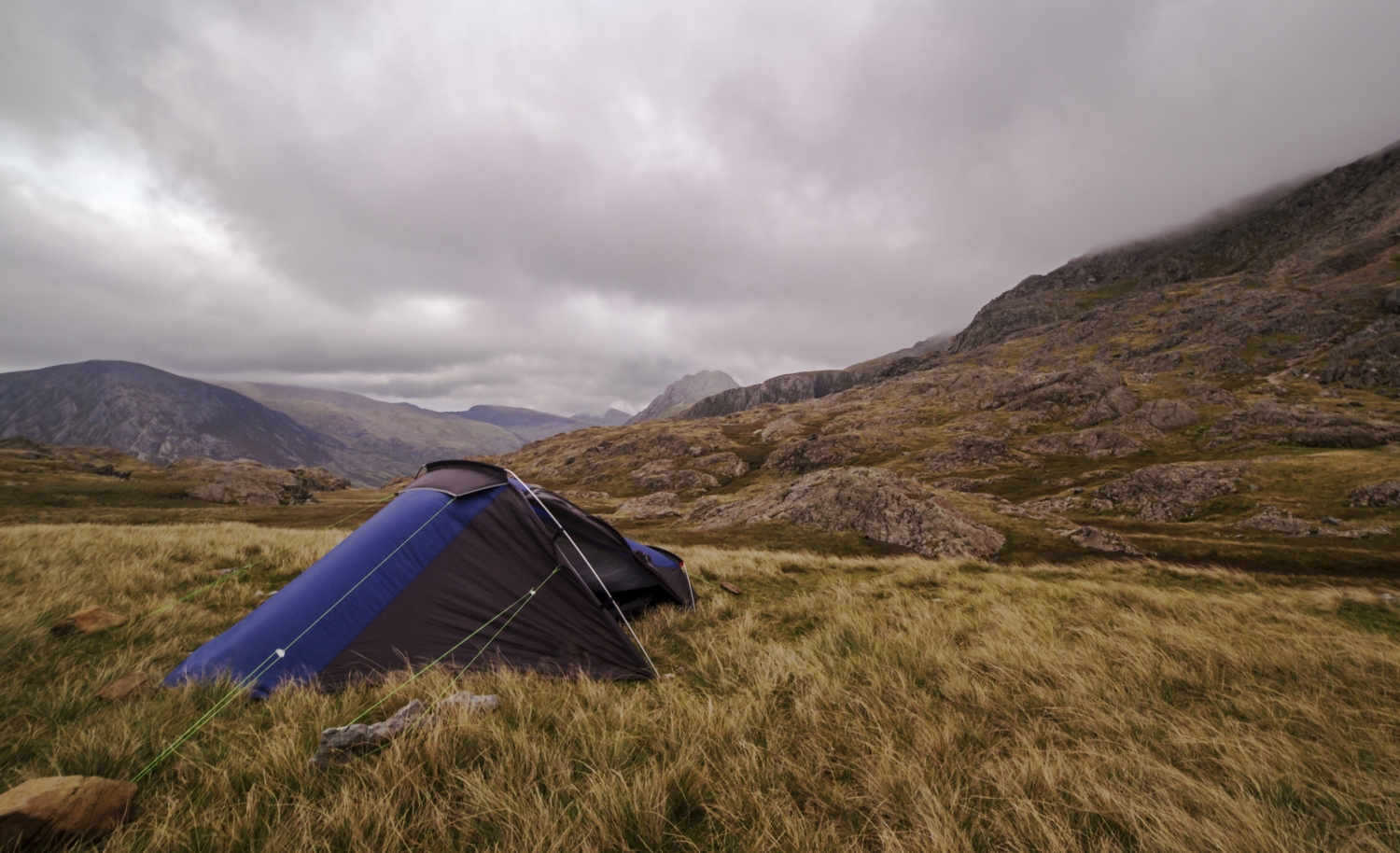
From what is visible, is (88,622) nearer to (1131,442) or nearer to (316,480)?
(1131,442)

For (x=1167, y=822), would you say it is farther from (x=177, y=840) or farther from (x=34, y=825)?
(x=34, y=825)

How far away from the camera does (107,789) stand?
2.67 metres

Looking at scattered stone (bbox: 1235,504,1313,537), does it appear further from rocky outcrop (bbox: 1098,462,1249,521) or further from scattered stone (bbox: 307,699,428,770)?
scattered stone (bbox: 307,699,428,770)

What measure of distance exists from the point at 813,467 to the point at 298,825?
90.9 m

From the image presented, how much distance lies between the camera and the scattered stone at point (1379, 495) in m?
42.3

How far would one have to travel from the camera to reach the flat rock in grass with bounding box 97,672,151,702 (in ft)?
14.0

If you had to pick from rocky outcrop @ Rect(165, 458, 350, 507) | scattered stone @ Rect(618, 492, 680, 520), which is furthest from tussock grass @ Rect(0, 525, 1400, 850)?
rocky outcrop @ Rect(165, 458, 350, 507)

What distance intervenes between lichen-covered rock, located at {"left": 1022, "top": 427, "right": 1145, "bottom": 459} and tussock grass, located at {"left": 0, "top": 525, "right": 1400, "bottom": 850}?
299 feet

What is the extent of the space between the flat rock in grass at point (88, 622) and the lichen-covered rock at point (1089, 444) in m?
100

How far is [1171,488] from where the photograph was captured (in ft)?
173

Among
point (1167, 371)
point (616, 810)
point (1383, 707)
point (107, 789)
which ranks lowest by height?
point (1383, 707)

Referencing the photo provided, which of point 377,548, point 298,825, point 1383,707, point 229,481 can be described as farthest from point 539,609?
point 229,481

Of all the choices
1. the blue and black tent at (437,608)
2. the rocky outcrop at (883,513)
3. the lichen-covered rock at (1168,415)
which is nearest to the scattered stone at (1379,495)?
the rocky outcrop at (883,513)

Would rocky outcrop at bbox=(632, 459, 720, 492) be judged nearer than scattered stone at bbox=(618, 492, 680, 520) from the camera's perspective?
No
